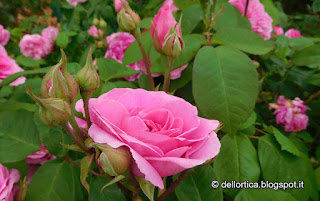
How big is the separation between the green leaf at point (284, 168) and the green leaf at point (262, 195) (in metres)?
0.04

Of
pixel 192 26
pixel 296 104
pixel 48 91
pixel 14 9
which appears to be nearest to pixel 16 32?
pixel 192 26

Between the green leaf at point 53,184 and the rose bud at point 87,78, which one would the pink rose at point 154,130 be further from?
the green leaf at point 53,184

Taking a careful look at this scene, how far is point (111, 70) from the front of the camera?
57cm

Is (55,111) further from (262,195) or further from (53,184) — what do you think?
(262,195)

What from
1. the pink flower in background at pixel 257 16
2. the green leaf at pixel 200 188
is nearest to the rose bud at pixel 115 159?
the green leaf at pixel 200 188

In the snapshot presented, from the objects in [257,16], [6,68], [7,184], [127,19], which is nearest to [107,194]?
[7,184]

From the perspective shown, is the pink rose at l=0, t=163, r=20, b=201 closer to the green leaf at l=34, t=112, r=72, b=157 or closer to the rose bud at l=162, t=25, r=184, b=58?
the green leaf at l=34, t=112, r=72, b=157

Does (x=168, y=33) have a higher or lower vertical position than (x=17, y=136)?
higher

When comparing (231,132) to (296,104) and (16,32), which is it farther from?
(16,32)

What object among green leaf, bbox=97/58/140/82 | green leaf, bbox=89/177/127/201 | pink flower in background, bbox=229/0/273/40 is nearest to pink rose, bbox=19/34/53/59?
green leaf, bbox=97/58/140/82

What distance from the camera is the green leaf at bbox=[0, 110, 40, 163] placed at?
0.46 metres

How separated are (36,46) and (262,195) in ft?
3.52

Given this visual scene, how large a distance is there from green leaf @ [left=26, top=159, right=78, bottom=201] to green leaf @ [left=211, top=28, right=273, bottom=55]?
0.39m

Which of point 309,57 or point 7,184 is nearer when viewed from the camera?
point 7,184
